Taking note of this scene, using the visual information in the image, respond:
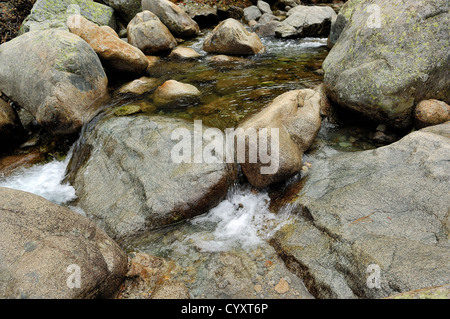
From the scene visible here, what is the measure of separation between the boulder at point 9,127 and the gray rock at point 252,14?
14847mm

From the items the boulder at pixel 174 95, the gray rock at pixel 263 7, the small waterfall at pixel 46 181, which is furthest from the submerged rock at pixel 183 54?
the gray rock at pixel 263 7

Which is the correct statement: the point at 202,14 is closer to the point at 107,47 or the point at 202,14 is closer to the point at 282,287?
the point at 107,47

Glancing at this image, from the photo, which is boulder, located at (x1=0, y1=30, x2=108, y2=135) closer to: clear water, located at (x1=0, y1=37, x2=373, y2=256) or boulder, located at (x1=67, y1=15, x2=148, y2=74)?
clear water, located at (x1=0, y1=37, x2=373, y2=256)

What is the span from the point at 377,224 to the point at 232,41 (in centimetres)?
922

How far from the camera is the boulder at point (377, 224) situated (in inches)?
98.1

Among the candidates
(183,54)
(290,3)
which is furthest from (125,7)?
(290,3)

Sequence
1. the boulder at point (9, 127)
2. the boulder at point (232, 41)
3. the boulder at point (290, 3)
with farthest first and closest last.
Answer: the boulder at point (290, 3) → the boulder at point (232, 41) → the boulder at point (9, 127)

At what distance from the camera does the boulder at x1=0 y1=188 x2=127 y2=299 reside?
2.30 meters

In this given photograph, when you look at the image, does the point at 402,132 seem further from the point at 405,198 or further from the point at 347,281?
the point at 347,281

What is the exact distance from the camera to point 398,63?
4.50 m
